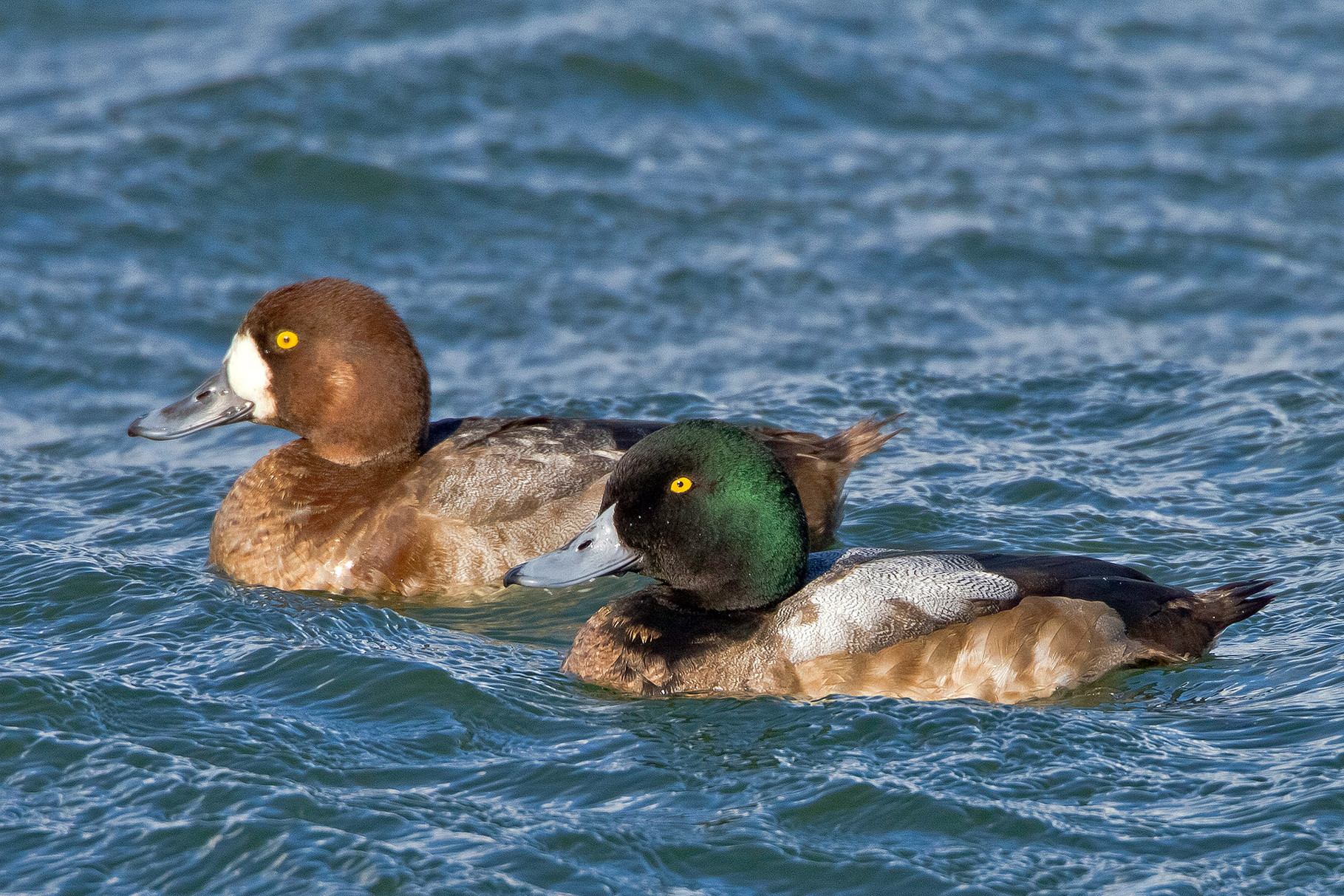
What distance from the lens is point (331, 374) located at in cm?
718

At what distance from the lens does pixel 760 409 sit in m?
9.03

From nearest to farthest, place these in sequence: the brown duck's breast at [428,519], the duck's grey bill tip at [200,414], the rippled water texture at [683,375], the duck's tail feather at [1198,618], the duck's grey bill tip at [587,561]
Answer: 1. the rippled water texture at [683,375]
2. the duck's tail feather at [1198,618]
3. the duck's grey bill tip at [587,561]
4. the brown duck's breast at [428,519]
5. the duck's grey bill tip at [200,414]

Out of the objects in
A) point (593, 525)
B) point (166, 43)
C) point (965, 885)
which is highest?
point (166, 43)

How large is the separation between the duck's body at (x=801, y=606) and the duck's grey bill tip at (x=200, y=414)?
2.05 meters

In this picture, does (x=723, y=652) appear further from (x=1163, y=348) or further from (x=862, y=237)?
(x=862, y=237)

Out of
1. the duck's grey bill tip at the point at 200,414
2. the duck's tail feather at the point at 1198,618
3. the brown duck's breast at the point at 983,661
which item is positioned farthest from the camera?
the duck's grey bill tip at the point at 200,414

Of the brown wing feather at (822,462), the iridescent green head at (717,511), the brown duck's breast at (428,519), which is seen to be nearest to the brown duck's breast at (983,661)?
the iridescent green head at (717,511)

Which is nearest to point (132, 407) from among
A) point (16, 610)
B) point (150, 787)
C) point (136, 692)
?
point (16, 610)

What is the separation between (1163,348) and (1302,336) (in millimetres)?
868

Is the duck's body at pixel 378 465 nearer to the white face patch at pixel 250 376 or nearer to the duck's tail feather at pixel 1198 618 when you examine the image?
the white face patch at pixel 250 376

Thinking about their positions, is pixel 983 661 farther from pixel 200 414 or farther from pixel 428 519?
pixel 200 414

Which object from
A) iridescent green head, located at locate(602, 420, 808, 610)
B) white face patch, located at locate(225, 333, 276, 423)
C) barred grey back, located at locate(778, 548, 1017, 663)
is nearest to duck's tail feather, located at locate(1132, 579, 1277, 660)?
barred grey back, located at locate(778, 548, 1017, 663)

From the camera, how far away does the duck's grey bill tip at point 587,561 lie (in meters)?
5.88

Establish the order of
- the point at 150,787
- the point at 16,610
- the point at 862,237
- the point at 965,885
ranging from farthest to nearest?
the point at 862,237, the point at 16,610, the point at 150,787, the point at 965,885
